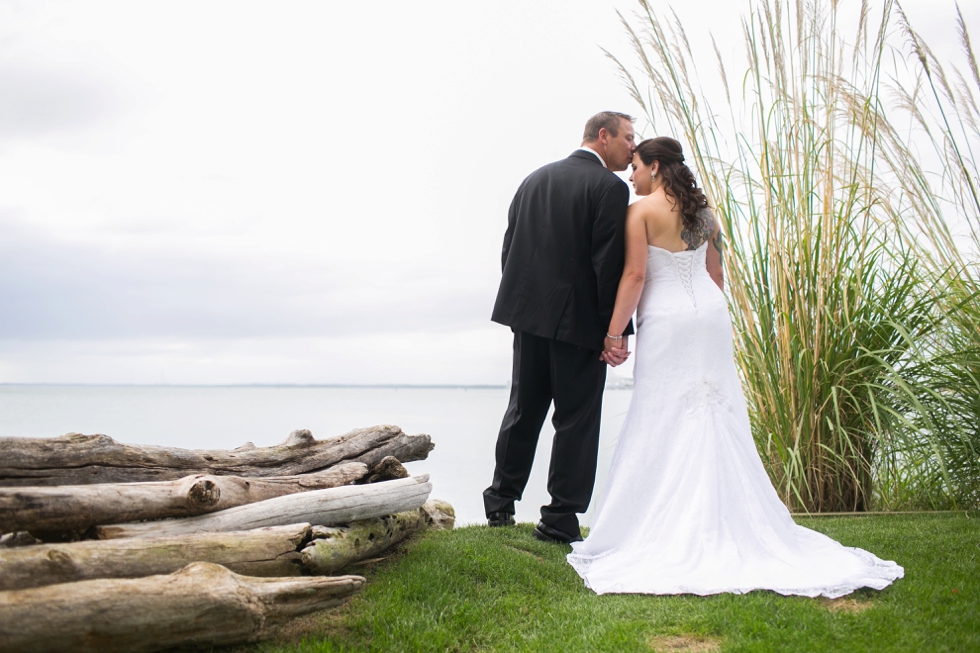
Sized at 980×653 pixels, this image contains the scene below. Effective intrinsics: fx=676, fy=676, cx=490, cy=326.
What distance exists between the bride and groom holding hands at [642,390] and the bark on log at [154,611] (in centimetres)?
135

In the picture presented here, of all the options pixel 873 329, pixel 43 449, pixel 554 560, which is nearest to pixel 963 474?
pixel 873 329

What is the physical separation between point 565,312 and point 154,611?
7.28 feet

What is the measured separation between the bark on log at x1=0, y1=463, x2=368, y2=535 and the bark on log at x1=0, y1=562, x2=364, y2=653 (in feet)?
1.19

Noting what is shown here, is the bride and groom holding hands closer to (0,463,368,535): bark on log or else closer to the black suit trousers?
the black suit trousers

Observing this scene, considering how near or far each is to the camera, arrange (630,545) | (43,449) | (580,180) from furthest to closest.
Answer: (580,180)
(630,545)
(43,449)

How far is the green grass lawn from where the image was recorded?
2219 millimetres

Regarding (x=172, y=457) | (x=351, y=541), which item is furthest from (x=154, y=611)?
(x=172, y=457)

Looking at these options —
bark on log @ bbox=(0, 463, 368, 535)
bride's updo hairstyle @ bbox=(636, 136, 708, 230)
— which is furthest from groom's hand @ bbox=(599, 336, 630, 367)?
bark on log @ bbox=(0, 463, 368, 535)

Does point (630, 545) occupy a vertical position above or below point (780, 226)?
below

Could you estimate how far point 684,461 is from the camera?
310 cm

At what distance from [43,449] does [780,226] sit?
404 cm

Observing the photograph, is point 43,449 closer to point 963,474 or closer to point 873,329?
point 873,329

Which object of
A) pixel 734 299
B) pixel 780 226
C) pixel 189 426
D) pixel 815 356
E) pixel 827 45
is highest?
pixel 827 45

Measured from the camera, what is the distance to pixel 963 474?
4008 mm
